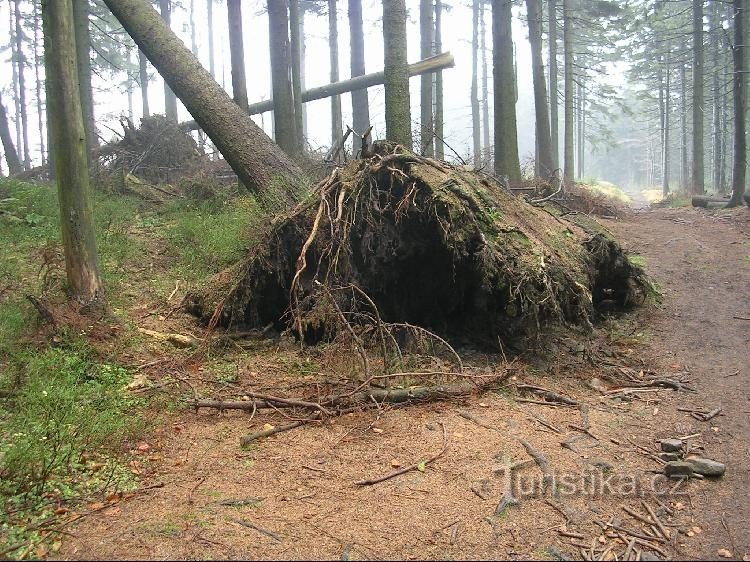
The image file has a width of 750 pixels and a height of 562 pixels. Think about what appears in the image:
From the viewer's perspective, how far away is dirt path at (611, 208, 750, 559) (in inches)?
131

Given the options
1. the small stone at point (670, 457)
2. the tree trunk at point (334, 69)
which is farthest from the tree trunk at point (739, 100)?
the small stone at point (670, 457)

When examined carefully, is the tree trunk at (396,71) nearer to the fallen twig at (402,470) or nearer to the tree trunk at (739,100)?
the fallen twig at (402,470)

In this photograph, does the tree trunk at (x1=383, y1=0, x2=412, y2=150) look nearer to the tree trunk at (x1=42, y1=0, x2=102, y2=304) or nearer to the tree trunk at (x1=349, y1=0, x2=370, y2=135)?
the tree trunk at (x1=42, y1=0, x2=102, y2=304)

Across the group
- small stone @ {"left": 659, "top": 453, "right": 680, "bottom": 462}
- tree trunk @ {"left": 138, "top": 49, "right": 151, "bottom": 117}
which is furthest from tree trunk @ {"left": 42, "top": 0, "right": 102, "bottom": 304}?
tree trunk @ {"left": 138, "top": 49, "right": 151, "bottom": 117}

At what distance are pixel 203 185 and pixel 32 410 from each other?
749 cm

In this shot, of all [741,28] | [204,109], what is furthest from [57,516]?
[741,28]

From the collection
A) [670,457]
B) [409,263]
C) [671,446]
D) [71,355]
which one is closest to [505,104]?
[409,263]

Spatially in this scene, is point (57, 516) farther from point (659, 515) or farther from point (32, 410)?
point (659, 515)

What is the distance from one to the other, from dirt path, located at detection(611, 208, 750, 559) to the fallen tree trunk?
5.99m

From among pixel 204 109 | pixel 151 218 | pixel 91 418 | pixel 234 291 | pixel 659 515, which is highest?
pixel 204 109

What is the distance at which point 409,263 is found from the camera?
6.59 m

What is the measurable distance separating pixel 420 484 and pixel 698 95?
22.3 meters

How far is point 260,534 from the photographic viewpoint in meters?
2.86

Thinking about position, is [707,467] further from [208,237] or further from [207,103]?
[207,103]
